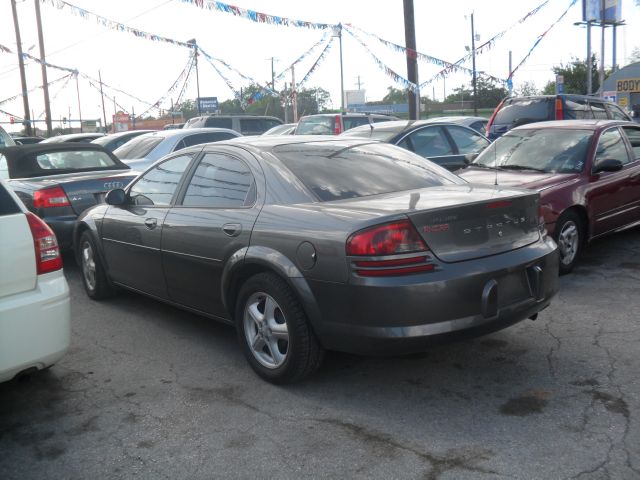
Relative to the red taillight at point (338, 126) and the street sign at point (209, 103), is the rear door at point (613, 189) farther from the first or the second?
the street sign at point (209, 103)

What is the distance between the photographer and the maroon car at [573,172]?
6.62 metres

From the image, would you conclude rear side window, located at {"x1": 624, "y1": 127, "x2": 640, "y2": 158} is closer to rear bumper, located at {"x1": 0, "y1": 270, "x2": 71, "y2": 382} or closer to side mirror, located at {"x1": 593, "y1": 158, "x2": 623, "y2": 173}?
side mirror, located at {"x1": 593, "y1": 158, "x2": 623, "y2": 173}

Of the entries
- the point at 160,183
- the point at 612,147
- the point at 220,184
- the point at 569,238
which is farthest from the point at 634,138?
the point at 160,183

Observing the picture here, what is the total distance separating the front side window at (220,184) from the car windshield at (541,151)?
342 centimetres

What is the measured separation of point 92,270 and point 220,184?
224 centimetres

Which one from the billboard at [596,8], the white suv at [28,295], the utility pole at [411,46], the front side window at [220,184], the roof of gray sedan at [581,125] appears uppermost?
the billboard at [596,8]

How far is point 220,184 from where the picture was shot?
16.0ft

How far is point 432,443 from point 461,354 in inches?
52.1

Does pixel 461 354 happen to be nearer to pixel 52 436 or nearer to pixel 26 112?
pixel 52 436

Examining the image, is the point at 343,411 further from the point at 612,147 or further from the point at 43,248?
the point at 612,147

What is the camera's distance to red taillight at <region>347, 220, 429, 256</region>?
3695mm

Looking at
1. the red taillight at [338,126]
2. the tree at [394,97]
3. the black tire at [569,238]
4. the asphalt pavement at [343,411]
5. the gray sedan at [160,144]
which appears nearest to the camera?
the asphalt pavement at [343,411]

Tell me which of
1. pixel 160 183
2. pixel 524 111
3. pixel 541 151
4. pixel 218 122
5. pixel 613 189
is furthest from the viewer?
pixel 218 122

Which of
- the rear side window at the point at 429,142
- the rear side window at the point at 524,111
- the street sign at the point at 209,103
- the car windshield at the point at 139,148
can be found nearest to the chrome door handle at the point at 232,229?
the rear side window at the point at 429,142
